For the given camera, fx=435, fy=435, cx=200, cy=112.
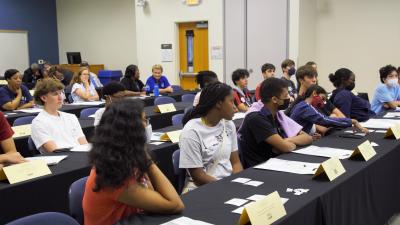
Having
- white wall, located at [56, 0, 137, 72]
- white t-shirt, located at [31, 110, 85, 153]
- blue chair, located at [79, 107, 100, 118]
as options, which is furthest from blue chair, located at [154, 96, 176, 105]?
white wall, located at [56, 0, 137, 72]

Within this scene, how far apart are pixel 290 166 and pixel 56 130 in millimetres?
1806

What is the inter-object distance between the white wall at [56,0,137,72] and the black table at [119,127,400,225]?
904 centimetres

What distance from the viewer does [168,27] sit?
380 inches

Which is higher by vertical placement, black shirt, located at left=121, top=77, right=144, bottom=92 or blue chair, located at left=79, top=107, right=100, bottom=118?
black shirt, located at left=121, top=77, right=144, bottom=92

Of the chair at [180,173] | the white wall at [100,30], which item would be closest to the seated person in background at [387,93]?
the chair at [180,173]

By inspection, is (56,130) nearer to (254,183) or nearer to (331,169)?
(254,183)

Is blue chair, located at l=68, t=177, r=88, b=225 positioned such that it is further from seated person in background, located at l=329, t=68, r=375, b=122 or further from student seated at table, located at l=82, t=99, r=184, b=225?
seated person in background, located at l=329, t=68, r=375, b=122

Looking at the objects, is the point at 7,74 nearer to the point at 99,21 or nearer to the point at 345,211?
the point at 345,211

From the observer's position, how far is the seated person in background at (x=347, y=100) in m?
4.30

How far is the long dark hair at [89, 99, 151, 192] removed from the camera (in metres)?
1.54

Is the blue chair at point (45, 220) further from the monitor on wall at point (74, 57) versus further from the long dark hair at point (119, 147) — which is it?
the monitor on wall at point (74, 57)

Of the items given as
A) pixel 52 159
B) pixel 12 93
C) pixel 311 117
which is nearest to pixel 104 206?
pixel 52 159

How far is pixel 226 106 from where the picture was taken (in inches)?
97.6

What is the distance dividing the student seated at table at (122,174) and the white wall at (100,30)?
10.00m
